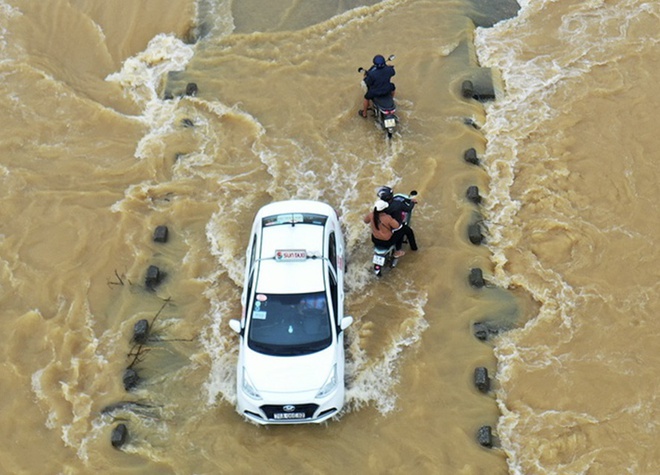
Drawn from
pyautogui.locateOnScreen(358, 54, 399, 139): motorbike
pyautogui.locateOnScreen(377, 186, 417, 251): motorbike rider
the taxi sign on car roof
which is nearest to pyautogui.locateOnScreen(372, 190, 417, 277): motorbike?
pyautogui.locateOnScreen(377, 186, 417, 251): motorbike rider

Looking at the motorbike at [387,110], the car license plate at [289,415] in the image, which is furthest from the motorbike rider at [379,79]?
the car license plate at [289,415]

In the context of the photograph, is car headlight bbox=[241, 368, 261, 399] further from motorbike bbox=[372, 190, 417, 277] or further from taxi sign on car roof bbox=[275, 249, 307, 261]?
motorbike bbox=[372, 190, 417, 277]

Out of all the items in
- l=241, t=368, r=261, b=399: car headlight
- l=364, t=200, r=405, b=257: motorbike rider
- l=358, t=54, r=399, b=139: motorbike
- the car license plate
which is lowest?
the car license plate

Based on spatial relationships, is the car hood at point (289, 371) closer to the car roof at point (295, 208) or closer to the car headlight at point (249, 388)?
the car headlight at point (249, 388)

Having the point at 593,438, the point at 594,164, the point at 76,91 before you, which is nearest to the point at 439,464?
the point at 593,438

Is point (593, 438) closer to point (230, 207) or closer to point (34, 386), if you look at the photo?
point (230, 207)

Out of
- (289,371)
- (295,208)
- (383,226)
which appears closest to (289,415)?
(289,371)
